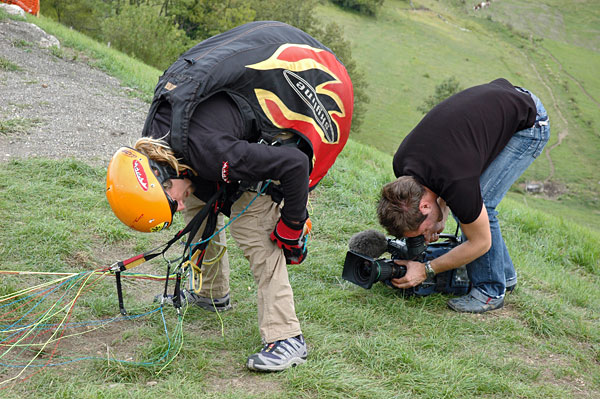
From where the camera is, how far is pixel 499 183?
4.27 m

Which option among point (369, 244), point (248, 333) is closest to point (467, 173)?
point (369, 244)

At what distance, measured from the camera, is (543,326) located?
4438 mm

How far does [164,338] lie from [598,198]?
41.0m

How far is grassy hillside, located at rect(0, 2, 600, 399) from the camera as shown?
3.40m

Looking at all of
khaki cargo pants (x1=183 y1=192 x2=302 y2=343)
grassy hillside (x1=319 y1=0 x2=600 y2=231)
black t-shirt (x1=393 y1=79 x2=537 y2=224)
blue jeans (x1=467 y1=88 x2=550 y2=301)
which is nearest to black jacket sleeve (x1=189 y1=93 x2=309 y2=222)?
khaki cargo pants (x1=183 y1=192 x2=302 y2=343)

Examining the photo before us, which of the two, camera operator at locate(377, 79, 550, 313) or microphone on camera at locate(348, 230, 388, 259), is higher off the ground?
camera operator at locate(377, 79, 550, 313)

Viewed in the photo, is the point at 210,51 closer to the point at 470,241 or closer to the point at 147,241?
the point at 470,241

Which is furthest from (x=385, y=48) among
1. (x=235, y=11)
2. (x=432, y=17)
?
(x=235, y=11)

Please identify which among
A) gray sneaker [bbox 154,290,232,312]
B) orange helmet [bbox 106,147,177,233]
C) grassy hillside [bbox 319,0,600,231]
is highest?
orange helmet [bbox 106,147,177,233]

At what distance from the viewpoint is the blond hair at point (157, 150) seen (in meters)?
3.13

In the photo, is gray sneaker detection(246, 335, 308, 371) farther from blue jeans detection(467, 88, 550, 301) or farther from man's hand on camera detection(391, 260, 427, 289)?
blue jeans detection(467, 88, 550, 301)

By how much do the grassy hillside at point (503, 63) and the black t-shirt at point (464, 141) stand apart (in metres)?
29.0

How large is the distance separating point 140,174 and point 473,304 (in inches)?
112

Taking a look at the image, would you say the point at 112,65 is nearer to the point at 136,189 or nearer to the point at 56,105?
the point at 56,105
